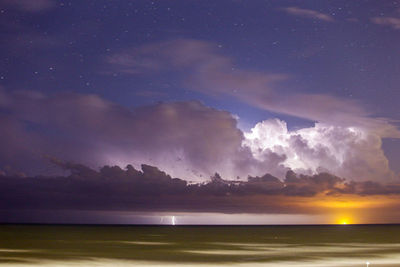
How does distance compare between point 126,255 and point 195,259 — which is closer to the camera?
point 195,259

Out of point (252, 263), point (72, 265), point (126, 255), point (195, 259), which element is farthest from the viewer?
point (126, 255)

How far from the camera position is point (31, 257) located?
41.8m

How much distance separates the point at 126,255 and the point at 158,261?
19.5 feet

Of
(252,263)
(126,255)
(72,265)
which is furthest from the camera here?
(126,255)

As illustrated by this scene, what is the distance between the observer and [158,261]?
39.2 m

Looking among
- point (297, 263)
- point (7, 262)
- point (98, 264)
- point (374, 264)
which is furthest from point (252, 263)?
point (7, 262)

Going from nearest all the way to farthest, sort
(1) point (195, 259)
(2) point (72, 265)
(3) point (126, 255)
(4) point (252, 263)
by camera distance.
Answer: (2) point (72, 265), (4) point (252, 263), (1) point (195, 259), (3) point (126, 255)

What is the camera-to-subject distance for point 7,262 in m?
36.8

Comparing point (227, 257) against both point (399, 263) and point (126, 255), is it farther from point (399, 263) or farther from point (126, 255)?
point (399, 263)

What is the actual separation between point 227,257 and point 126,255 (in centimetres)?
827

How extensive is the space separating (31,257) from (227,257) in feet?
49.6

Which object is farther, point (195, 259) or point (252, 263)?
point (195, 259)

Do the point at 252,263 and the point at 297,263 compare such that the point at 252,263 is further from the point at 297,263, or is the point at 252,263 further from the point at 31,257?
the point at 31,257

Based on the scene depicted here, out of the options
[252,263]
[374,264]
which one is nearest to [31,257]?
[252,263]
